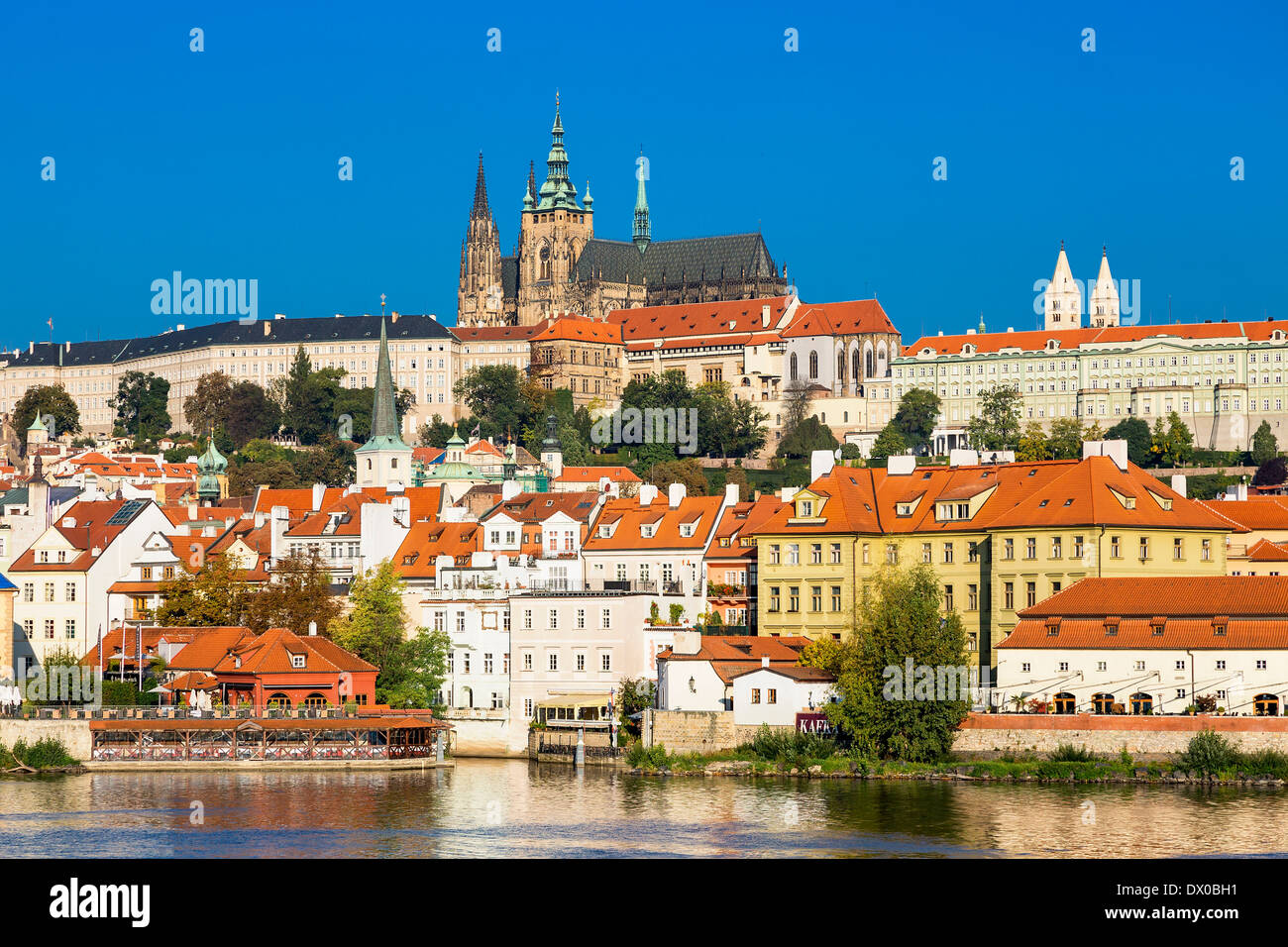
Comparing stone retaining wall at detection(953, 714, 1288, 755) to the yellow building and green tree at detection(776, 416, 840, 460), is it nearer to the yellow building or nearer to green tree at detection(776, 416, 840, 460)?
the yellow building

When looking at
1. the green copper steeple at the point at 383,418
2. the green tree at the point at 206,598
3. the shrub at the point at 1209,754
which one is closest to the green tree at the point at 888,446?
the green copper steeple at the point at 383,418

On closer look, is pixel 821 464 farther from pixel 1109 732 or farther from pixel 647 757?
pixel 1109 732

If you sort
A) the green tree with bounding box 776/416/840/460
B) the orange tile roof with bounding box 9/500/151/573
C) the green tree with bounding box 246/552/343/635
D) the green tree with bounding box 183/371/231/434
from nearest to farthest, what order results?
the green tree with bounding box 246/552/343/635 → the orange tile roof with bounding box 9/500/151/573 → the green tree with bounding box 776/416/840/460 → the green tree with bounding box 183/371/231/434

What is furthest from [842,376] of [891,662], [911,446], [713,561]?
[891,662]

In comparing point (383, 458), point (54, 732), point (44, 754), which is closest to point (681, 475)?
point (383, 458)

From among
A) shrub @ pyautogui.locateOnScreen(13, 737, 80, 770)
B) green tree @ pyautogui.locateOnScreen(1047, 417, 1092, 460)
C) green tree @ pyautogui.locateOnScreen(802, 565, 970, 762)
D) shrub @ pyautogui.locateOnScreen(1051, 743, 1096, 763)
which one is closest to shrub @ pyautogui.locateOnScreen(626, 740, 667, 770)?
green tree @ pyautogui.locateOnScreen(802, 565, 970, 762)
